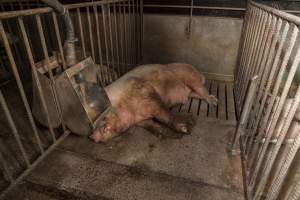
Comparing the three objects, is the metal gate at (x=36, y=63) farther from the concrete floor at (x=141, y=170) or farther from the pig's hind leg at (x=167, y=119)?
the pig's hind leg at (x=167, y=119)

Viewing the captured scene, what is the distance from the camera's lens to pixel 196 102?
13.2 ft

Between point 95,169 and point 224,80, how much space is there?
349cm

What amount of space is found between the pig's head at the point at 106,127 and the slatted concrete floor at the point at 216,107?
1182 millimetres

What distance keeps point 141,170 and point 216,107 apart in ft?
6.28

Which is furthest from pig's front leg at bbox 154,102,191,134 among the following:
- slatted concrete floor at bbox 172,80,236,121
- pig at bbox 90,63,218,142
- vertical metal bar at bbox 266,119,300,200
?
vertical metal bar at bbox 266,119,300,200

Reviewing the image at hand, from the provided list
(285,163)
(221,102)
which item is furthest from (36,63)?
(221,102)

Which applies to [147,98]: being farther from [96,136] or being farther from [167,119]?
[96,136]

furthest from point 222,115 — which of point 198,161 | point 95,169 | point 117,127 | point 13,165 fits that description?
point 13,165

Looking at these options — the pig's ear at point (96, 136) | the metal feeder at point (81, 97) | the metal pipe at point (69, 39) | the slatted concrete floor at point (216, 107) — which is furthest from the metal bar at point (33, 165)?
the slatted concrete floor at point (216, 107)

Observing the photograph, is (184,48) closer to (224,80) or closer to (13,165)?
(224,80)

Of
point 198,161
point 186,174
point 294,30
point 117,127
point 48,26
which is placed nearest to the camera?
point 294,30

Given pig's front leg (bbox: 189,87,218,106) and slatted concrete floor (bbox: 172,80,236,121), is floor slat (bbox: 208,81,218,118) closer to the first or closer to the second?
slatted concrete floor (bbox: 172,80,236,121)

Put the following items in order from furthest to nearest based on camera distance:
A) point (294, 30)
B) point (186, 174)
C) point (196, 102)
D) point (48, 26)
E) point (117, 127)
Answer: point (48, 26) < point (196, 102) < point (117, 127) < point (186, 174) < point (294, 30)

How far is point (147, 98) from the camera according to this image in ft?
10.6
